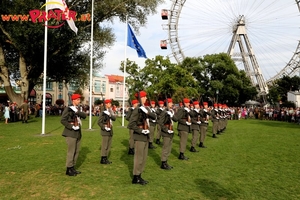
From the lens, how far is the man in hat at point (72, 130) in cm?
714

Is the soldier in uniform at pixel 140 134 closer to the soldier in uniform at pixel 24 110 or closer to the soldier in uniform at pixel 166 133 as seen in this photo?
the soldier in uniform at pixel 166 133

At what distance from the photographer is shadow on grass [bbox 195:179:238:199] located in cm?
582

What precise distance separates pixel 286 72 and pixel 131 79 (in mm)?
28434

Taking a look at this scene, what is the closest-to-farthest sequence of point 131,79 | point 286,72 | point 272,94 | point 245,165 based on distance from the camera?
point 245,165 → point 131,79 → point 286,72 → point 272,94

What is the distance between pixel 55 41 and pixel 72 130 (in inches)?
703

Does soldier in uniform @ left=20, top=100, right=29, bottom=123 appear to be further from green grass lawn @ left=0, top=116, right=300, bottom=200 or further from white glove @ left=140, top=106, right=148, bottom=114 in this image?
white glove @ left=140, top=106, right=148, bottom=114

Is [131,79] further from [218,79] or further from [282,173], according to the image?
[282,173]

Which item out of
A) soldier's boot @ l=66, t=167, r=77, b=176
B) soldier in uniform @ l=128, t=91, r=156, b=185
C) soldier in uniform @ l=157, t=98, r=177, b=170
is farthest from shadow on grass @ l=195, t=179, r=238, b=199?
soldier's boot @ l=66, t=167, r=77, b=176

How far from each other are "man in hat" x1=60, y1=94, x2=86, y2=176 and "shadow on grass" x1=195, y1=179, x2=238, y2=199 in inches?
126

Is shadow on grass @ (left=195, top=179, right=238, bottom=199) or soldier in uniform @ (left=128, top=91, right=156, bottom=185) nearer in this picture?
shadow on grass @ (left=195, top=179, right=238, bottom=199)

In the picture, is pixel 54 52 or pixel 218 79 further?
pixel 218 79

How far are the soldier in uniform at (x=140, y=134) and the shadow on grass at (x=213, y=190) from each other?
1336 millimetres

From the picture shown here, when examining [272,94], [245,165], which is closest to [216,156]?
[245,165]

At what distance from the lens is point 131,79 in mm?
43906
